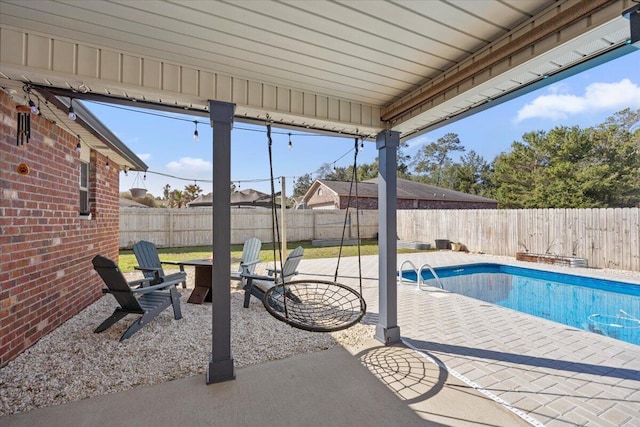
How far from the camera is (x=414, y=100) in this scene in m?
2.98

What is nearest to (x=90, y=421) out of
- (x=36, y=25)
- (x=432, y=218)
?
(x=36, y=25)

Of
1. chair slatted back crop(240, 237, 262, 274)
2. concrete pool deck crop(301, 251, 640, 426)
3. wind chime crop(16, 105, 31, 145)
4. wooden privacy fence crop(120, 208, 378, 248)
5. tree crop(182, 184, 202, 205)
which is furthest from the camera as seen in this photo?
tree crop(182, 184, 202, 205)

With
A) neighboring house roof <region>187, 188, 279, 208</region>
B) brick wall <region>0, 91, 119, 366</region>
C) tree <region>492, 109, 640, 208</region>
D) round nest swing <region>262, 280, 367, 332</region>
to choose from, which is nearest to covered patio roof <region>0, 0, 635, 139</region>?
brick wall <region>0, 91, 119, 366</region>

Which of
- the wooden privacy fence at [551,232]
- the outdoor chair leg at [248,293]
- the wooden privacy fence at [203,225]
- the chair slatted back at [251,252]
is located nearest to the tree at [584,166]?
the wooden privacy fence at [551,232]

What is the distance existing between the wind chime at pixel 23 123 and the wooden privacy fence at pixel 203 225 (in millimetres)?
6961

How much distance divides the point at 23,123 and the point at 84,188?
6.83 feet

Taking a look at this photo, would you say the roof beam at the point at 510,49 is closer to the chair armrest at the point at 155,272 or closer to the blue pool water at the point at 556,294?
the chair armrest at the point at 155,272

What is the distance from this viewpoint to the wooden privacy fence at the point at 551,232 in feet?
25.7

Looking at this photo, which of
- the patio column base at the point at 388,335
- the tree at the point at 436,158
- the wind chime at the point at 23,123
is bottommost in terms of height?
the patio column base at the point at 388,335

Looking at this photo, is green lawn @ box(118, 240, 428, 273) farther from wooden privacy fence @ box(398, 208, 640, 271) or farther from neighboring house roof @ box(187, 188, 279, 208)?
wooden privacy fence @ box(398, 208, 640, 271)

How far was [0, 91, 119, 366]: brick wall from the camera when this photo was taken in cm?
291

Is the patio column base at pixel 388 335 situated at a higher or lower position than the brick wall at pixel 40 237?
lower

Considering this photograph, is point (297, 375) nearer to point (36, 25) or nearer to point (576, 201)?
point (36, 25)

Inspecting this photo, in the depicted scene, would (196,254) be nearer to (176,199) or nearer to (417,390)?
(417,390)
